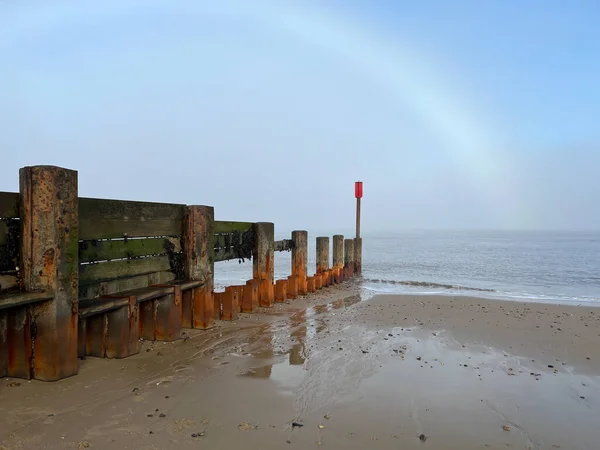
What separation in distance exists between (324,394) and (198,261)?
3.18 m

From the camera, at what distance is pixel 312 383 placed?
411 cm

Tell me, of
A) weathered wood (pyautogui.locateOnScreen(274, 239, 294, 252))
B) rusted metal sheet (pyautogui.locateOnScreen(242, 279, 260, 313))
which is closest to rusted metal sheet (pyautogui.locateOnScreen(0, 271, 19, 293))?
rusted metal sheet (pyautogui.locateOnScreen(242, 279, 260, 313))

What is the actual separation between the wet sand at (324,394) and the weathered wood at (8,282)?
85 centimetres

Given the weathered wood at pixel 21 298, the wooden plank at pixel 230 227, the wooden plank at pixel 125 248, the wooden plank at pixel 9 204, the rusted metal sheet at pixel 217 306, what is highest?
the wooden plank at pixel 9 204

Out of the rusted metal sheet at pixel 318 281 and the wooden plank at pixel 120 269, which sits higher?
the wooden plank at pixel 120 269

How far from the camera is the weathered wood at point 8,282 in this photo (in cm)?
374

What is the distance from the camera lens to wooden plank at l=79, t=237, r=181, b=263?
4673mm

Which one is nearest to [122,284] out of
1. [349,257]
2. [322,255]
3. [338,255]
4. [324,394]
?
[324,394]

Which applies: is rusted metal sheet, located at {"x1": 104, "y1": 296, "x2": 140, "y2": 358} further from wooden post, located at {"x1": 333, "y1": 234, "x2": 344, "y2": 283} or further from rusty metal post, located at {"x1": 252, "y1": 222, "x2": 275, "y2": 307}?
wooden post, located at {"x1": 333, "y1": 234, "x2": 344, "y2": 283}

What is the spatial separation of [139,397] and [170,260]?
2.71m

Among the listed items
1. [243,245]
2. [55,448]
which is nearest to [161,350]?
[55,448]

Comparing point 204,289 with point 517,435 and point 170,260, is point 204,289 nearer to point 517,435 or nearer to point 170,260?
point 170,260

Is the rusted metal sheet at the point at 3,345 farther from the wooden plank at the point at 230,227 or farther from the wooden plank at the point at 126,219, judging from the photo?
the wooden plank at the point at 230,227

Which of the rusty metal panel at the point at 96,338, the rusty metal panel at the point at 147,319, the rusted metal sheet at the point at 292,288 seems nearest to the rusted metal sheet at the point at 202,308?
the rusty metal panel at the point at 147,319
